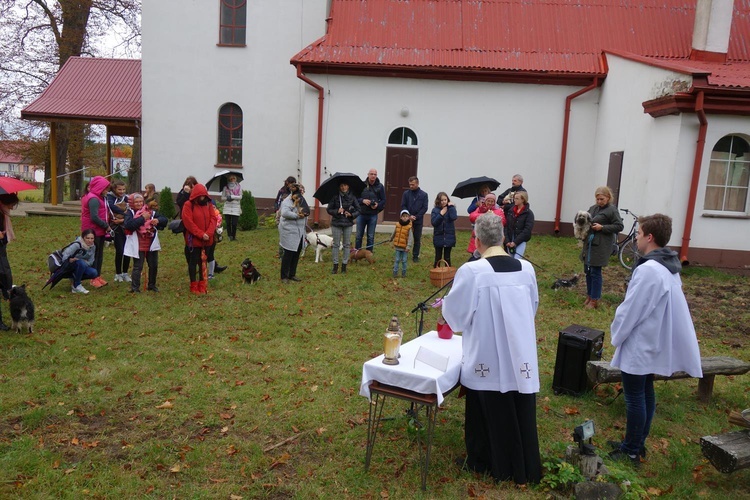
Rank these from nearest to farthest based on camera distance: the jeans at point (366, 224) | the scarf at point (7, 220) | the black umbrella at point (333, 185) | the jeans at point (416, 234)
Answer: the scarf at point (7, 220), the black umbrella at point (333, 185), the jeans at point (416, 234), the jeans at point (366, 224)

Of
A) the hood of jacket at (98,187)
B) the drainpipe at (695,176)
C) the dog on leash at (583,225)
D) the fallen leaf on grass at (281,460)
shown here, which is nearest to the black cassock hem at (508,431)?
the fallen leaf on grass at (281,460)

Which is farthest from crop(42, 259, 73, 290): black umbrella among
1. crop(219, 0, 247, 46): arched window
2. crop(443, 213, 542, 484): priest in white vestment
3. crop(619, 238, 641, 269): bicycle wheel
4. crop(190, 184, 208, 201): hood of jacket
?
crop(219, 0, 247, 46): arched window

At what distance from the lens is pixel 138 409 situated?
5.61 m

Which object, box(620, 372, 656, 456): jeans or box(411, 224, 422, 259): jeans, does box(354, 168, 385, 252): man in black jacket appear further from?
box(620, 372, 656, 456): jeans

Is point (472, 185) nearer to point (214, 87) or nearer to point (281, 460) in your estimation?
point (281, 460)

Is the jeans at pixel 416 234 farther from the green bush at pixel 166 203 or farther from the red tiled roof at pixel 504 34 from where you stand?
the green bush at pixel 166 203

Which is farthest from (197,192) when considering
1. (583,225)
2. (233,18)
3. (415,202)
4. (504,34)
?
(233,18)

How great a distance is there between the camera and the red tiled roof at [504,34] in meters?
16.6

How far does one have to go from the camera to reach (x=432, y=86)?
16859 mm

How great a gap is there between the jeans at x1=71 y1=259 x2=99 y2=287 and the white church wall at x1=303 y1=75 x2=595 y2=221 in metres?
8.28

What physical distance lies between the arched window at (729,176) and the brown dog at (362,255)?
718cm

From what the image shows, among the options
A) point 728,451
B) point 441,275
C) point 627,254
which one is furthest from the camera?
point 627,254

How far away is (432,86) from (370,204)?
6.12m

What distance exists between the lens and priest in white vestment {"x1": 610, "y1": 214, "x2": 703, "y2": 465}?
4.48 meters
